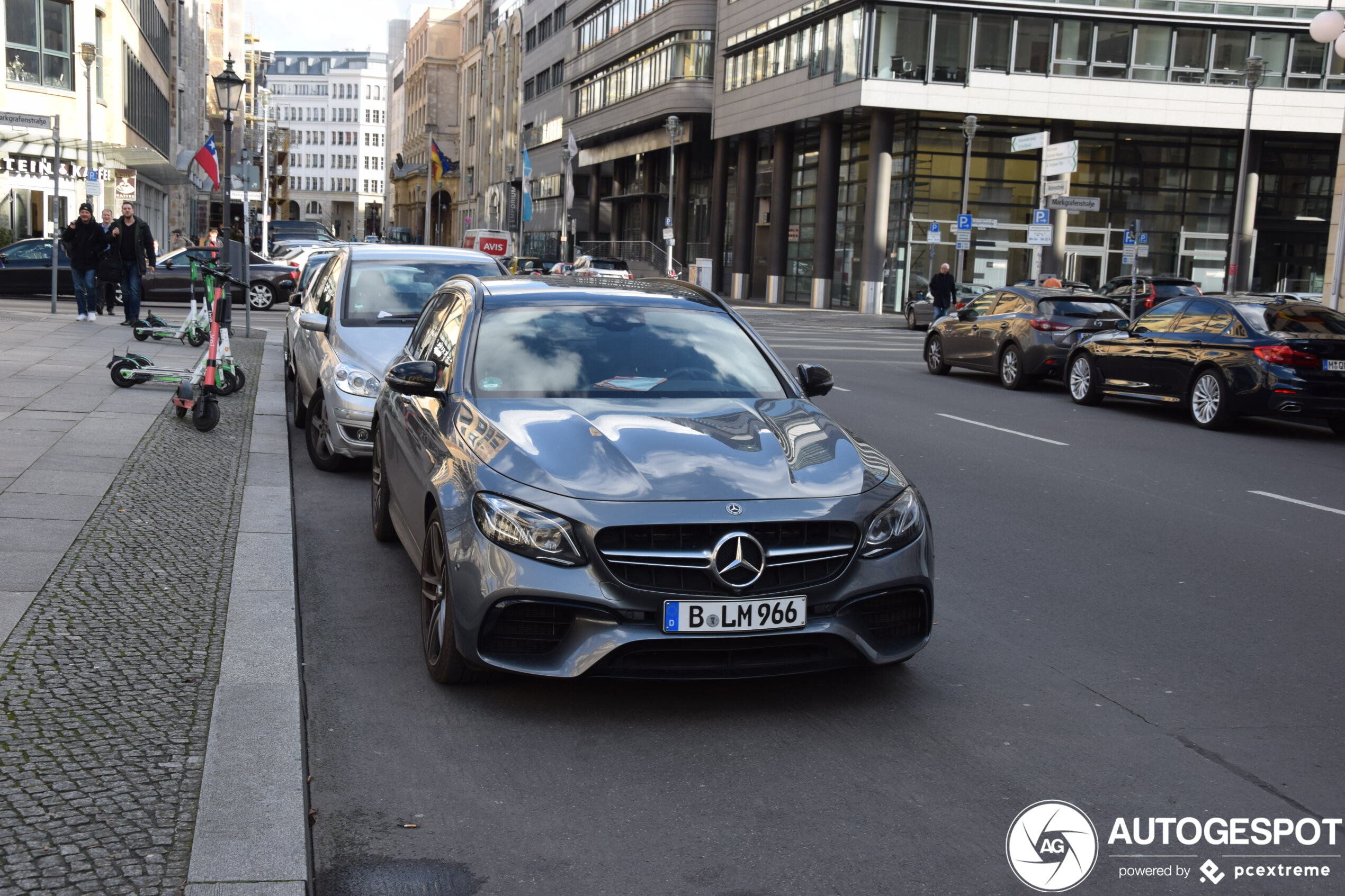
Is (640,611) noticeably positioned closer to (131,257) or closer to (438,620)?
(438,620)

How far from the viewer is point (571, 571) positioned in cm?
462

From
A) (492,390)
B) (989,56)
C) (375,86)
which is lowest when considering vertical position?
(492,390)

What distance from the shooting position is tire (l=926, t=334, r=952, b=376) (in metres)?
22.8

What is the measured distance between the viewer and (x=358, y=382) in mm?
9719

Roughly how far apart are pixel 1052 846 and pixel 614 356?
3.06 metres

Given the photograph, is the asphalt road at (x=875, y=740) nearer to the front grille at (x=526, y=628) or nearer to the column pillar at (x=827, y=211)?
the front grille at (x=526, y=628)

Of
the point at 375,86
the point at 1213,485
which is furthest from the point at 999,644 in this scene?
the point at 375,86

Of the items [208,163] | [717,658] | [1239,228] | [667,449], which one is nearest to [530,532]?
[667,449]

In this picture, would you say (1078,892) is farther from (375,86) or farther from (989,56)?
(375,86)

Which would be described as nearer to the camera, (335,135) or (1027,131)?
(1027,131)

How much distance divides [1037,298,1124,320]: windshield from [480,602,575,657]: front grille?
56.5 feet

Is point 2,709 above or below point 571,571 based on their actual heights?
below

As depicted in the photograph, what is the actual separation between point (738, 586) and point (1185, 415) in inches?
571

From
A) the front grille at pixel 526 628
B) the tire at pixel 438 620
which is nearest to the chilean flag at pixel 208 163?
the tire at pixel 438 620
